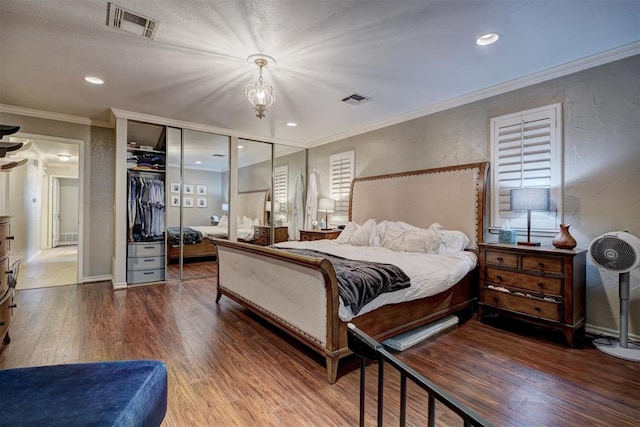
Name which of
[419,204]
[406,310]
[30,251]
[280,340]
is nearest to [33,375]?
[280,340]

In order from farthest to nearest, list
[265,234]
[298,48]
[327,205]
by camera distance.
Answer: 1. [265,234]
2. [327,205]
3. [298,48]

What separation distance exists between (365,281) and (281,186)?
13.9ft

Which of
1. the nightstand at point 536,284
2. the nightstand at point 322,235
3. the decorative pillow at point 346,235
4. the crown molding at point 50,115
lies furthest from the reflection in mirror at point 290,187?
the nightstand at point 536,284

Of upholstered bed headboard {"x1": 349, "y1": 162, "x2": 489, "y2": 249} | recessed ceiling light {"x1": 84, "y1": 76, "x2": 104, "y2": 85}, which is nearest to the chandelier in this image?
recessed ceiling light {"x1": 84, "y1": 76, "x2": 104, "y2": 85}

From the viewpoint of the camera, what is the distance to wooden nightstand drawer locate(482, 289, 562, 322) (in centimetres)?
265

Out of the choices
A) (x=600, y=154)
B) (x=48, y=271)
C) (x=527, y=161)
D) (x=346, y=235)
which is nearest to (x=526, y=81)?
(x=527, y=161)

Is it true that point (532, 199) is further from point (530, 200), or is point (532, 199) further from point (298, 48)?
point (298, 48)

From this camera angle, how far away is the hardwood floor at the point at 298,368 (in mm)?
1749

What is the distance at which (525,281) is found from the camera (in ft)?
9.29

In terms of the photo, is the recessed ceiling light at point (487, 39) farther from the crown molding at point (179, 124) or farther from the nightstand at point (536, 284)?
the crown molding at point (179, 124)

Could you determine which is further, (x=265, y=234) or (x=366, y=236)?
(x=265, y=234)

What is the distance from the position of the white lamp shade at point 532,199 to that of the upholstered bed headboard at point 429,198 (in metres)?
0.56

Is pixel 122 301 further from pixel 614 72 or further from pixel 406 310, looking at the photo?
pixel 614 72

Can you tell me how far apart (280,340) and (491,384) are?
5.56ft
